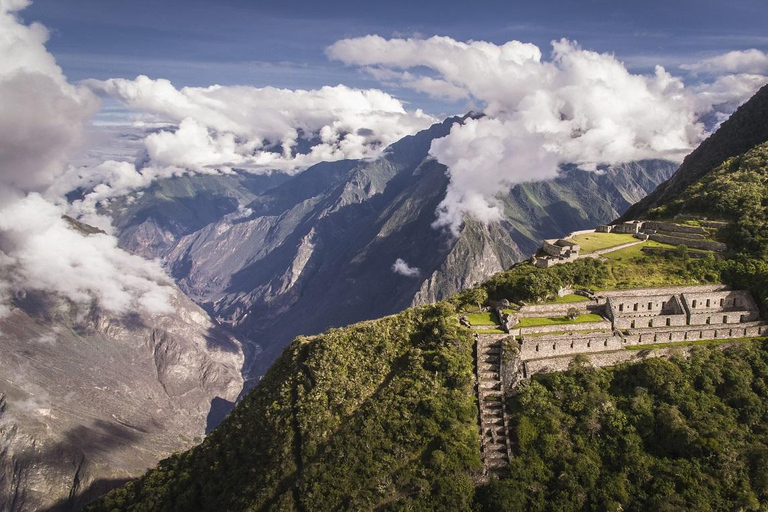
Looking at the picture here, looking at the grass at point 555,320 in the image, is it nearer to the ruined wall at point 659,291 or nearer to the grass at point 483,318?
the grass at point 483,318

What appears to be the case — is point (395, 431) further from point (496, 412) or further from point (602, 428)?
point (602, 428)

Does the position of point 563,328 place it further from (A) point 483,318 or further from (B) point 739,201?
(B) point 739,201

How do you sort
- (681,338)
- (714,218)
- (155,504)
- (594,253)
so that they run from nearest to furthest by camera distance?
(681,338), (155,504), (594,253), (714,218)

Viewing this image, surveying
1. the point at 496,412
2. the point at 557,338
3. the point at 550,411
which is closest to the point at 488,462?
the point at 496,412

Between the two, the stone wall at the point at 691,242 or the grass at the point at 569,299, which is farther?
the stone wall at the point at 691,242

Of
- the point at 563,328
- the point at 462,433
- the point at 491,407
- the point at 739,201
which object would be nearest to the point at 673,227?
the point at 739,201

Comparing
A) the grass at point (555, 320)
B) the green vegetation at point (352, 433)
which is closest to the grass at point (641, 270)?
the grass at point (555, 320)
